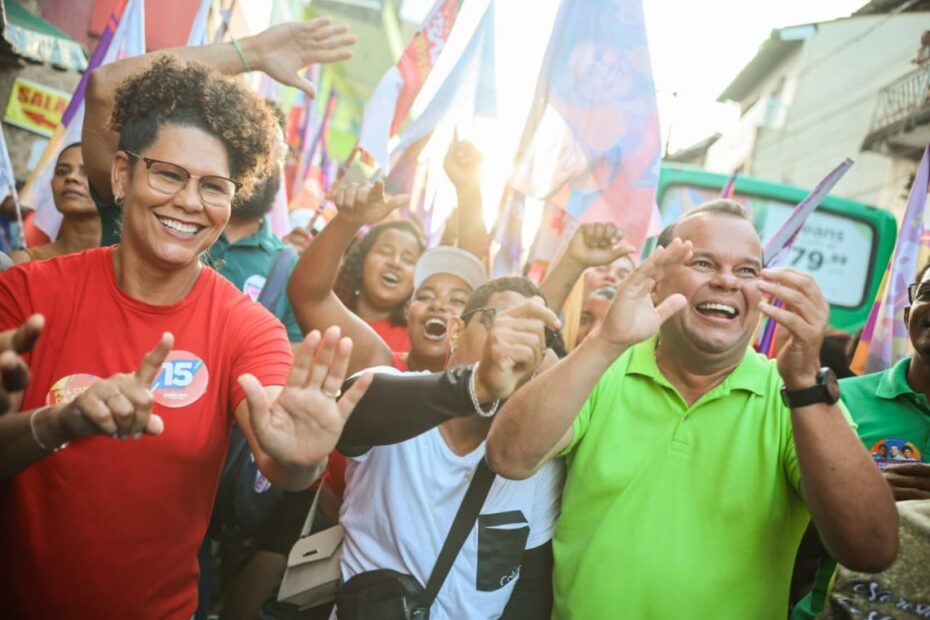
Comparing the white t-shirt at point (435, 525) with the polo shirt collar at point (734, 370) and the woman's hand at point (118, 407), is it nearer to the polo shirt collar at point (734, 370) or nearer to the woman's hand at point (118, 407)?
the polo shirt collar at point (734, 370)

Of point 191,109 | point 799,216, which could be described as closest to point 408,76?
point 799,216

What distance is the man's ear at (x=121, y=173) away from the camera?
1.89m

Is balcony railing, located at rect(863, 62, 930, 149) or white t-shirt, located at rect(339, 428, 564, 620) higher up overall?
balcony railing, located at rect(863, 62, 930, 149)

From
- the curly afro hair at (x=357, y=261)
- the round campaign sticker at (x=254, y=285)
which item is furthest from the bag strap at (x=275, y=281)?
the curly afro hair at (x=357, y=261)

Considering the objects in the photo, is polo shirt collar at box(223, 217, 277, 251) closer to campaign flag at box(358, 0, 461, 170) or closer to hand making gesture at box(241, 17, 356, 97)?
campaign flag at box(358, 0, 461, 170)

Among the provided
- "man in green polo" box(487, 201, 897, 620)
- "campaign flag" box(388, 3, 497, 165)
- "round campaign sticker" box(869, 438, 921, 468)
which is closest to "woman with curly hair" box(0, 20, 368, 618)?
"man in green polo" box(487, 201, 897, 620)

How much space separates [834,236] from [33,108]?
888 cm

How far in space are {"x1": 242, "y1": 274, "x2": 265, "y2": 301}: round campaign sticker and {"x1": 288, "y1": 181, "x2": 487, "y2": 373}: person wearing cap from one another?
1.94 feet

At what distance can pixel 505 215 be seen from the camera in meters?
4.47

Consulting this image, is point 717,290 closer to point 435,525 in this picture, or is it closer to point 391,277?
point 435,525

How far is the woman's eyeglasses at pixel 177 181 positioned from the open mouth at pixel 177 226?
70mm

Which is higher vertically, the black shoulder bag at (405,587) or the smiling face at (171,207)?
the smiling face at (171,207)

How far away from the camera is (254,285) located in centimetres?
331

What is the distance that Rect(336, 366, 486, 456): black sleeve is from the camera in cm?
165
